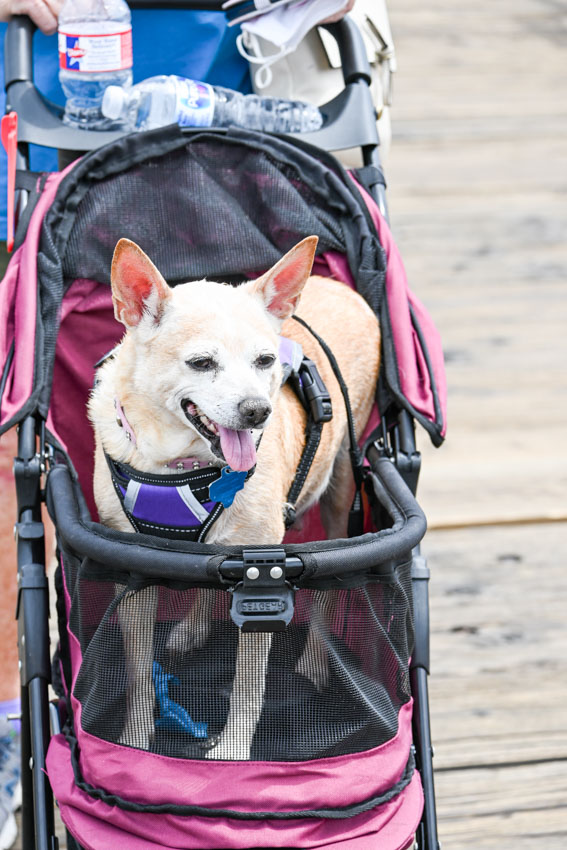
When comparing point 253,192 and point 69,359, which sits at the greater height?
point 253,192

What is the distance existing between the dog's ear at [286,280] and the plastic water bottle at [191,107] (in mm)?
610

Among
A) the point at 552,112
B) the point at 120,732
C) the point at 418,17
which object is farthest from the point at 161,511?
the point at 418,17

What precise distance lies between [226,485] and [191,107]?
0.99 m

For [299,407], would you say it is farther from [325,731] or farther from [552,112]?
[552,112]

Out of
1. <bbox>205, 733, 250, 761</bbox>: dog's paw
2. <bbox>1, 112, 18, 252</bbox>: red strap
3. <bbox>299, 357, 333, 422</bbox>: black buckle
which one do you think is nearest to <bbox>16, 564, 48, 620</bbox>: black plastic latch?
<bbox>205, 733, 250, 761</bbox>: dog's paw

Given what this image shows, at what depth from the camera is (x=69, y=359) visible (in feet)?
7.27

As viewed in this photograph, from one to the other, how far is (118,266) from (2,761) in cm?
130

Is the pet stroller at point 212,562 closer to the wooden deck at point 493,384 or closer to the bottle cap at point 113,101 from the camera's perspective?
the bottle cap at point 113,101

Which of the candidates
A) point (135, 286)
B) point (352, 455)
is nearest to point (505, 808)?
point (352, 455)

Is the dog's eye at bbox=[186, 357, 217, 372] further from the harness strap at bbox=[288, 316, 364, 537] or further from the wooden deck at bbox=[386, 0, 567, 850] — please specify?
the wooden deck at bbox=[386, 0, 567, 850]

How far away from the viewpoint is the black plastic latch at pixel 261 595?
4.88ft

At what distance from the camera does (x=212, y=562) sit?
4.87 ft

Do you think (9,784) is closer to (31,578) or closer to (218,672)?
(31,578)

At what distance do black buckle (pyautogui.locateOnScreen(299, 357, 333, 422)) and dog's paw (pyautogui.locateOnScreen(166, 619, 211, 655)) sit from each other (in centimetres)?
59
